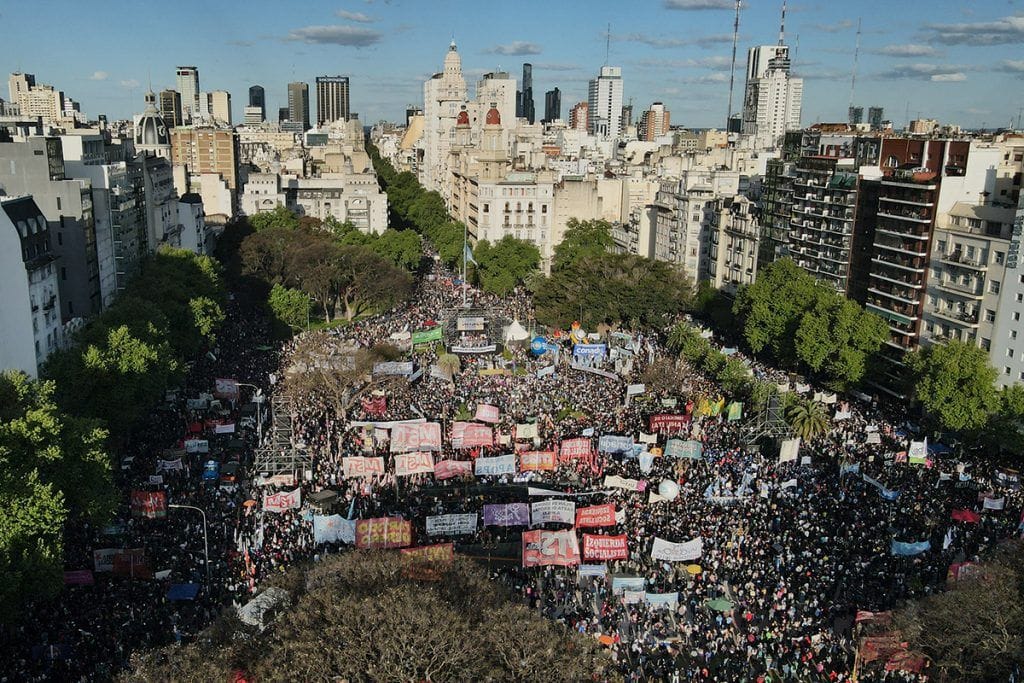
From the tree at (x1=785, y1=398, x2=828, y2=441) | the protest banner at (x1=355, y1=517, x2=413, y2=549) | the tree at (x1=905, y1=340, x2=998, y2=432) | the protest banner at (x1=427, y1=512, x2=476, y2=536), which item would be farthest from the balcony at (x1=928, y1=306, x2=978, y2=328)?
the protest banner at (x1=355, y1=517, x2=413, y2=549)

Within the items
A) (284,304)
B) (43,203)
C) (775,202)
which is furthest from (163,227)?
(775,202)

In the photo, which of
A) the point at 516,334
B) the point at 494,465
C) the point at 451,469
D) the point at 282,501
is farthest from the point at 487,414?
the point at 516,334

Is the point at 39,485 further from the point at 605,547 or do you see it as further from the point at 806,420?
the point at 806,420

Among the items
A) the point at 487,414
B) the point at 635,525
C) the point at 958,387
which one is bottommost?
the point at 635,525

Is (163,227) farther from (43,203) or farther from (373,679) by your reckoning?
(373,679)

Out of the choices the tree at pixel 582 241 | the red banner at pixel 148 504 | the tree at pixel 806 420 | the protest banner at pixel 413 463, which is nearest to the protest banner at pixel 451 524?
the protest banner at pixel 413 463

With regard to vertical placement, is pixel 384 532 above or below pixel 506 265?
below

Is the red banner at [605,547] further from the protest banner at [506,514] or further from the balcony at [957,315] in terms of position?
the balcony at [957,315]
